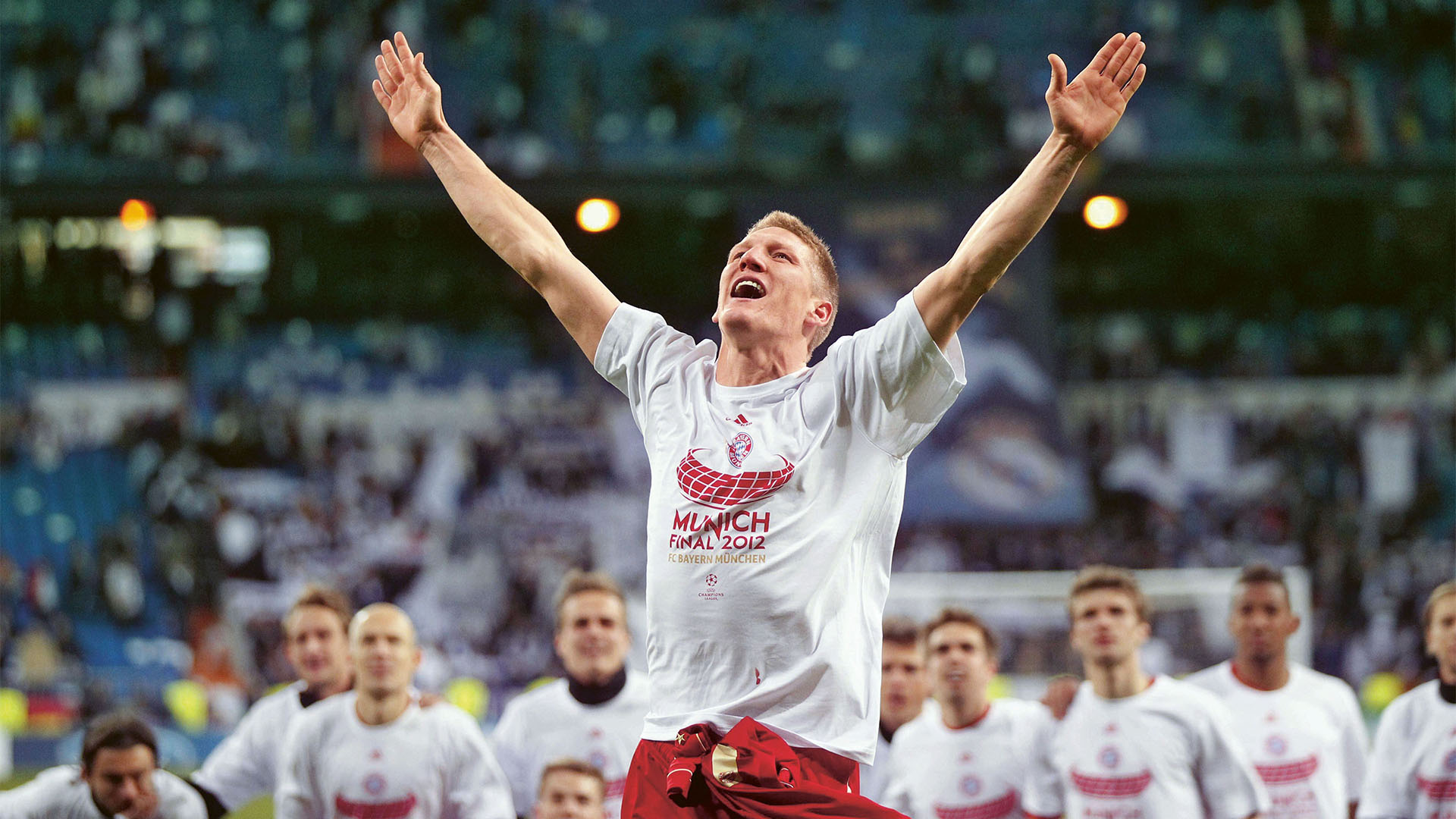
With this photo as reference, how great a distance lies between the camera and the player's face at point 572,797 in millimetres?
6566

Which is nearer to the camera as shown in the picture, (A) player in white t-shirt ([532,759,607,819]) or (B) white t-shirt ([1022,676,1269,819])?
(A) player in white t-shirt ([532,759,607,819])

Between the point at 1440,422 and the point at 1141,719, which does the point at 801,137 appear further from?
the point at 1141,719

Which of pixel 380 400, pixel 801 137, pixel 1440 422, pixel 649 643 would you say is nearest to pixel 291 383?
pixel 380 400

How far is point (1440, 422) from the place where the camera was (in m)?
22.0

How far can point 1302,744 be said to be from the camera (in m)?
7.51

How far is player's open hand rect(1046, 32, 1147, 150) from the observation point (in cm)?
338

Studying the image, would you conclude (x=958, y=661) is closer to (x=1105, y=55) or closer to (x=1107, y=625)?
(x=1107, y=625)

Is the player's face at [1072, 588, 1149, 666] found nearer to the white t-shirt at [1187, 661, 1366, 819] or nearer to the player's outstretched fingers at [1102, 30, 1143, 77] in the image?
the white t-shirt at [1187, 661, 1366, 819]

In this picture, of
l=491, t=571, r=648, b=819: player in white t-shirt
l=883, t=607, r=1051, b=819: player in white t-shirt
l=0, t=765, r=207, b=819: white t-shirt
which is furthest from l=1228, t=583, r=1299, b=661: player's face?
l=0, t=765, r=207, b=819: white t-shirt

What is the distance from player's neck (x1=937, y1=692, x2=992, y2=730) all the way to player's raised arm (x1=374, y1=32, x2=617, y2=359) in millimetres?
3963

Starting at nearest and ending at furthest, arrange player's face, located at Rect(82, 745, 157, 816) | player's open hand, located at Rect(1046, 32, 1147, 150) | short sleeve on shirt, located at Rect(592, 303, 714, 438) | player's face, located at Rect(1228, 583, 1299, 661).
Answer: player's open hand, located at Rect(1046, 32, 1147, 150)
short sleeve on shirt, located at Rect(592, 303, 714, 438)
player's face, located at Rect(82, 745, 157, 816)
player's face, located at Rect(1228, 583, 1299, 661)

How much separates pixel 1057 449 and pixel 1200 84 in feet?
20.1

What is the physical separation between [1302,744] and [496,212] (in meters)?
5.53

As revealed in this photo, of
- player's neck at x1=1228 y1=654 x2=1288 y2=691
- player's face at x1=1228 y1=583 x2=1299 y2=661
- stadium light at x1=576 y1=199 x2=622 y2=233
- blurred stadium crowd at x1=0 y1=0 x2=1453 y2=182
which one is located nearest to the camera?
stadium light at x1=576 y1=199 x2=622 y2=233
